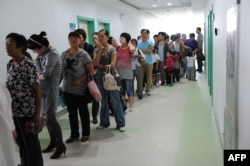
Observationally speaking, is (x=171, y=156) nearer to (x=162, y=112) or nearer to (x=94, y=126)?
(x=94, y=126)

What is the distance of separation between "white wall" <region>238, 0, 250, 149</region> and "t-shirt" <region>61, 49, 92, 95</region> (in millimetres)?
2053

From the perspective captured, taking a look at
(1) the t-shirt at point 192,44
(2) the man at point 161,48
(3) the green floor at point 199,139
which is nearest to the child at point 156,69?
(2) the man at point 161,48

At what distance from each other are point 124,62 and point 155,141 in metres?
1.68

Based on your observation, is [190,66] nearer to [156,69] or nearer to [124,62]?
[156,69]


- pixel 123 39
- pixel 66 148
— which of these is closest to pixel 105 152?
pixel 66 148

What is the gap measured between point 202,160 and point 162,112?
84.6 inches

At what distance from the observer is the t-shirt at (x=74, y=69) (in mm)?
3432

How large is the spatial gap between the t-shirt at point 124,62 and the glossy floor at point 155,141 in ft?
2.58

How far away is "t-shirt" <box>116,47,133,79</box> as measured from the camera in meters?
4.81

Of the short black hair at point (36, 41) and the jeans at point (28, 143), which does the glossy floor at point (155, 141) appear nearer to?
the jeans at point (28, 143)

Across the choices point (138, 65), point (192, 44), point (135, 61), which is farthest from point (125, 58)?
point (192, 44)

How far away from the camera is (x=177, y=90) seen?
7.30 meters

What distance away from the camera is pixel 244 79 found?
1.72 meters

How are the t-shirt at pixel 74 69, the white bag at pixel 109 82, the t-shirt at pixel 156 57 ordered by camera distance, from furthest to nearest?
the t-shirt at pixel 156 57
the white bag at pixel 109 82
the t-shirt at pixel 74 69
